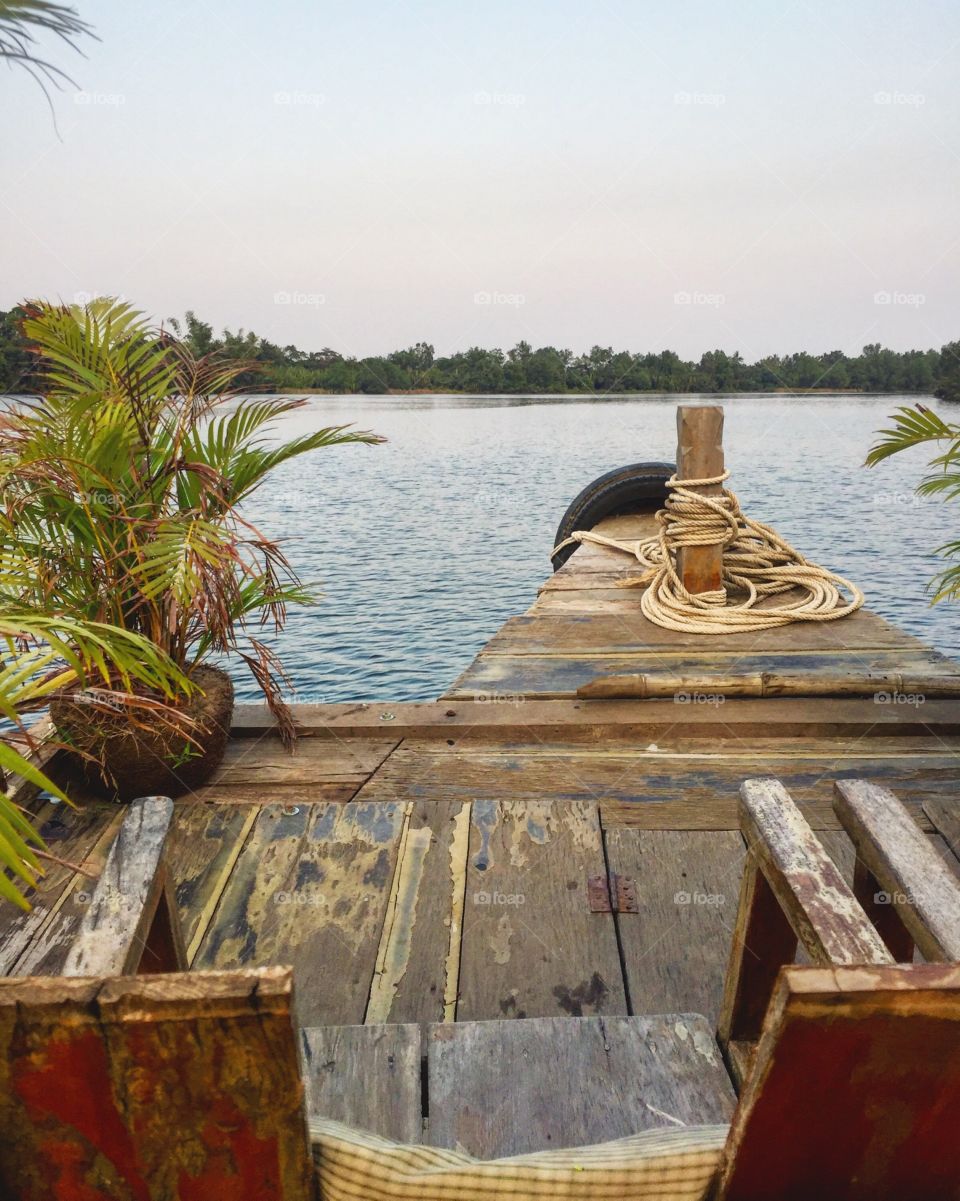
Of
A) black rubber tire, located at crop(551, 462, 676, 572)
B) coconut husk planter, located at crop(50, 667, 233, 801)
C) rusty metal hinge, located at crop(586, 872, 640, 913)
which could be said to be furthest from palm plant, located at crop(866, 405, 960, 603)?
black rubber tire, located at crop(551, 462, 676, 572)

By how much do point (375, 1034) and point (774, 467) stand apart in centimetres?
2704

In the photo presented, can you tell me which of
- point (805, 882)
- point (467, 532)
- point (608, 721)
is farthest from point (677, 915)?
point (467, 532)

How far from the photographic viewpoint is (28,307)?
137 inches

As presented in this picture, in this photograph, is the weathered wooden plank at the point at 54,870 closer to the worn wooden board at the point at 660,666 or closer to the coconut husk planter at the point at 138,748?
the coconut husk planter at the point at 138,748

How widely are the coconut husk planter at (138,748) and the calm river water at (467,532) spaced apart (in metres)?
3.63

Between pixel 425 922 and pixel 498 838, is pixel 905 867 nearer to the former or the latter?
pixel 425 922

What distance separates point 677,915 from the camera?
2.39 m

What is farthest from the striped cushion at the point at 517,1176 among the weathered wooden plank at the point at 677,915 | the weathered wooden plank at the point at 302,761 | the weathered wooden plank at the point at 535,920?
the weathered wooden plank at the point at 302,761

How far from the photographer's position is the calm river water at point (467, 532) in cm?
959

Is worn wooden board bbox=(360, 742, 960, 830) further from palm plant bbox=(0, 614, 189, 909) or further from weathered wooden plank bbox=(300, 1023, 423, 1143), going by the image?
weathered wooden plank bbox=(300, 1023, 423, 1143)

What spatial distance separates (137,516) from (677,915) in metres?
2.22

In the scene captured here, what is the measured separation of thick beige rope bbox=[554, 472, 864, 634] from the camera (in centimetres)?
518

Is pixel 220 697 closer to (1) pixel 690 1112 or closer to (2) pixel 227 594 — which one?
(2) pixel 227 594

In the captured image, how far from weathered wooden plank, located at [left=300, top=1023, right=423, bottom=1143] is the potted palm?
128 centimetres
